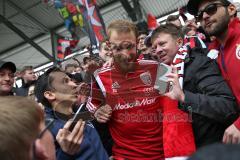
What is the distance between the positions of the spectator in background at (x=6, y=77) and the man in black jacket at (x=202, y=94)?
197 centimetres

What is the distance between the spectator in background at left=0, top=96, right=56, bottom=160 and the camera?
1.01 m

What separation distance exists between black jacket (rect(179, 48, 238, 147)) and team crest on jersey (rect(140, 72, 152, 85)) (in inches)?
8.1

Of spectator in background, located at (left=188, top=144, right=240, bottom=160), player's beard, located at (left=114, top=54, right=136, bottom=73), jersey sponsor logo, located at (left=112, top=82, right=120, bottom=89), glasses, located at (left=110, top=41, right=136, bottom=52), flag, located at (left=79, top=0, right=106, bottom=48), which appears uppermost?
flag, located at (left=79, top=0, right=106, bottom=48)

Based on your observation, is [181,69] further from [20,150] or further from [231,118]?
[20,150]

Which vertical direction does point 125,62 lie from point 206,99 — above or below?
above

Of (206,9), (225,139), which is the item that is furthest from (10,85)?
(225,139)

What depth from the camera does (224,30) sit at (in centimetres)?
206

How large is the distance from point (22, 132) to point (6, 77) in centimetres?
244

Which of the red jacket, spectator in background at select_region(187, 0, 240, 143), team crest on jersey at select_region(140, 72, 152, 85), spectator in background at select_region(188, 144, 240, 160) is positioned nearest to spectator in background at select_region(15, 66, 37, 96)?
team crest on jersey at select_region(140, 72, 152, 85)

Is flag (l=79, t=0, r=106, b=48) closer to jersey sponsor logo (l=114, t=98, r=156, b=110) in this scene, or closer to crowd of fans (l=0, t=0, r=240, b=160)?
crowd of fans (l=0, t=0, r=240, b=160)

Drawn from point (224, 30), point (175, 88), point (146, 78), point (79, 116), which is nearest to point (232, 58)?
point (224, 30)

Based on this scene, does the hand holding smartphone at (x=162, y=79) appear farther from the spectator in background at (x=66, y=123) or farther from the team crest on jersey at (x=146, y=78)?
the spectator in background at (x=66, y=123)

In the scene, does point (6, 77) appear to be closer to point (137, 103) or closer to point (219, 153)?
point (137, 103)

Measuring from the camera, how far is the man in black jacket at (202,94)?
70.4 inches
